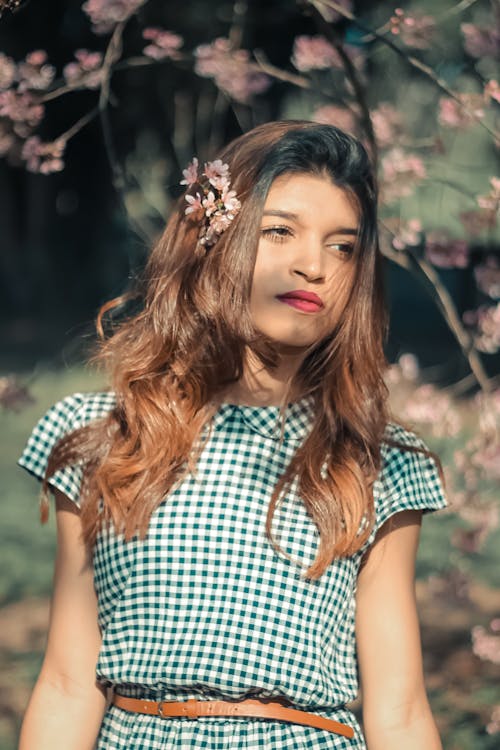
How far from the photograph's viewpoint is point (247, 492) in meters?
1.68

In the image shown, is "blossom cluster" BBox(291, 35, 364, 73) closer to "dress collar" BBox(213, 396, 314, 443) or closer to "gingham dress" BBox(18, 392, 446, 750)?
"dress collar" BBox(213, 396, 314, 443)

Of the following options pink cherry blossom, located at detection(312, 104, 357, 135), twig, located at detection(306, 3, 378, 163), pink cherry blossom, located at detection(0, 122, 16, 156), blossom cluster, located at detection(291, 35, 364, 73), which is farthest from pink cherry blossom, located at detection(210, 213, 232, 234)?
pink cherry blossom, located at detection(312, 104, 357, 135)

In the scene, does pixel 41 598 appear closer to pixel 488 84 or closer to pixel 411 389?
pixel 411 389

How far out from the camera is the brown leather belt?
1.55m

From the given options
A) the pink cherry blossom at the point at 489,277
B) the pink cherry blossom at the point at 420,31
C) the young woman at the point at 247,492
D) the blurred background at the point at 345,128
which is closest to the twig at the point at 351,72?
the blurred background at the point at 345,128

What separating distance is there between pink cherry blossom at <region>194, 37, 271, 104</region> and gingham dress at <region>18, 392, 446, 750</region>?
1751 mm

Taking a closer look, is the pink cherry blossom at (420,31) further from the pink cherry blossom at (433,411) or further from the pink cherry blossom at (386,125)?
the pink cherry blossom at (433,411)

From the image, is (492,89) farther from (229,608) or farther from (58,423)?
(229,608)

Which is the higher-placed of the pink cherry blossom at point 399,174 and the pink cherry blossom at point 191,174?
the pink cherry blossom at point 399,174

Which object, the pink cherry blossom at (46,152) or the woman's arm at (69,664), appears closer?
the woman's arm at (69,664)

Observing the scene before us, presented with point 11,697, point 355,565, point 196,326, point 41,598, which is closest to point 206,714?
point 355,565

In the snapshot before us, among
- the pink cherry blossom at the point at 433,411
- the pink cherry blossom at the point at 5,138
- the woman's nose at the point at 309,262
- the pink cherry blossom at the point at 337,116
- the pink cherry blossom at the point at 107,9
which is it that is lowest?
the pink cherry blossom at the point at 433,411

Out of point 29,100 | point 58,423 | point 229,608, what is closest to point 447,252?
point 29,100

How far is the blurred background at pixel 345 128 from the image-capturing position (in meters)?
2.80
